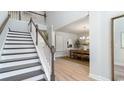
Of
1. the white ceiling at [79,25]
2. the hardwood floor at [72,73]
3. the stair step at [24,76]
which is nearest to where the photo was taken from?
the stair step at [24,76]

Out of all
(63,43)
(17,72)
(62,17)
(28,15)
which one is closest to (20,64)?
(17,72)

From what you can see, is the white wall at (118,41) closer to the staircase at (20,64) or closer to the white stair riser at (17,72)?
the staircase at (20,64)

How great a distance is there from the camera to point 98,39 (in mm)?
2484

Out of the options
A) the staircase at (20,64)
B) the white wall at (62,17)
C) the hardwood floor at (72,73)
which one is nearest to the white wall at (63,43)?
the white wall at (62,17)

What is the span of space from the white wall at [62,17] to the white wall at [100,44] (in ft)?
2.26

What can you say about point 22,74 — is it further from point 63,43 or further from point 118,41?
point 63,43

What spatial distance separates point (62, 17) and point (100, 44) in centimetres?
274

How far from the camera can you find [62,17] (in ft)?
15.2

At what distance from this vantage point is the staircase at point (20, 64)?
1.97 meters

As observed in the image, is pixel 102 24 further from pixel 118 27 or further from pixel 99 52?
pixel 99 52

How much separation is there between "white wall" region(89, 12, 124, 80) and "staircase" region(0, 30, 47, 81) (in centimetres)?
135

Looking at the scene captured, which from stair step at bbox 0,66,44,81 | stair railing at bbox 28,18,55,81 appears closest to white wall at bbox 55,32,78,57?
stair railing at bbox 28,18,55,81
